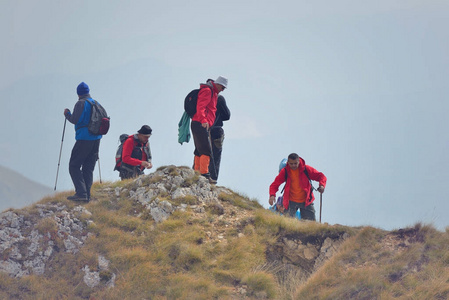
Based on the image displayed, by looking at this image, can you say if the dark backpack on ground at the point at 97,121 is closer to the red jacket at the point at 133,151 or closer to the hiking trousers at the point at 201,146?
the red jacket at the point at 133,151

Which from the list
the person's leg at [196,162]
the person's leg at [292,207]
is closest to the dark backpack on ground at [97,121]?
the person's leg at [196,162]

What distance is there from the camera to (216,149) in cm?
1365

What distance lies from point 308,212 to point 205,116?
3834mm

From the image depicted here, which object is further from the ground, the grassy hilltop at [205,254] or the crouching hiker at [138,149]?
the crouching hiker at [138,149]

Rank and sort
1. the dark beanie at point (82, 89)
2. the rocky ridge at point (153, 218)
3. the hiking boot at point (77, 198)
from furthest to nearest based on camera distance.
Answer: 1. the hiking boot at point (77, 198)
2. the dark beanie at point (82, 89)
3. the rocky ridge at point (153, 218)

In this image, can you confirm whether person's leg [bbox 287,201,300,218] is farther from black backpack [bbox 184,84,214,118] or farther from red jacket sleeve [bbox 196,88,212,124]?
black backpack [bbox 184,84,214,118]

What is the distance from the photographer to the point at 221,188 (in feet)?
44.7

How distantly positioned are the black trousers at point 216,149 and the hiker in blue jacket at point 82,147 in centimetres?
323

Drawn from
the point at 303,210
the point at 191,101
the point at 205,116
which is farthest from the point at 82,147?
the point at 303,210

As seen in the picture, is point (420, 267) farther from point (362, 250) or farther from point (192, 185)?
point (192, 185)

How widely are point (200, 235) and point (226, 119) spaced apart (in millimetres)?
4047

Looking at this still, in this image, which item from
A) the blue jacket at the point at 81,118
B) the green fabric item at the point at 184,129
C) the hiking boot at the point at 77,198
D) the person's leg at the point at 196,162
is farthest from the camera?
the person's leg at the point at 196,162

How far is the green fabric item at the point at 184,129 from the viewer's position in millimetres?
13411

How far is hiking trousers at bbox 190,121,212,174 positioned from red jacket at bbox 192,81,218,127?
0.23 meters
